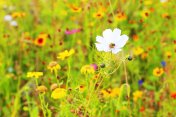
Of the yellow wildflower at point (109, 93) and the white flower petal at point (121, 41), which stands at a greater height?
the white flower petal at point (121, 41)

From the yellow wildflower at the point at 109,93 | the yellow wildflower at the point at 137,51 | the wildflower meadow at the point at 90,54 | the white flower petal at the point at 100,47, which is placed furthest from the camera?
the yellow wildflower at the point at 137,51

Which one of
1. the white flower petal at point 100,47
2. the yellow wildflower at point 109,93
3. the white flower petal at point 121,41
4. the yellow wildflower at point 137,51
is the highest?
the yellow wildflower at point 137,51

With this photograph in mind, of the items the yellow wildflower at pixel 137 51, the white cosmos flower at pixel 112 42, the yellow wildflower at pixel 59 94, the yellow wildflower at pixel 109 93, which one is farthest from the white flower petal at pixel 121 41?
the yellow wildflower at pixel 137 51

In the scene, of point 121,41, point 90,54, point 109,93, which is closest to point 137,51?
point 90,54

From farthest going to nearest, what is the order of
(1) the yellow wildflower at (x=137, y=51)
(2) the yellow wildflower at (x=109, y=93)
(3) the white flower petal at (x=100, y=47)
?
(1) the yellow wildflower at (x=137, y=51), (2) the yellow wildflower at (x=109, y=93), (3) the white flower petal at (x=100, y=47)

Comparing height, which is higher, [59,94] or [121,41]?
[121,41]

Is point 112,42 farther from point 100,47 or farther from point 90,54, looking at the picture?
point 90,54

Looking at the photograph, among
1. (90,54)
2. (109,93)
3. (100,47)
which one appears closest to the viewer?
(100,47)

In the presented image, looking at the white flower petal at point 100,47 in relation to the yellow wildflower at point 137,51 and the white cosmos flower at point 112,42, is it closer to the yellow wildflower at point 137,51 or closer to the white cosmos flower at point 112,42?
the white cosmos flower at point 112,42
